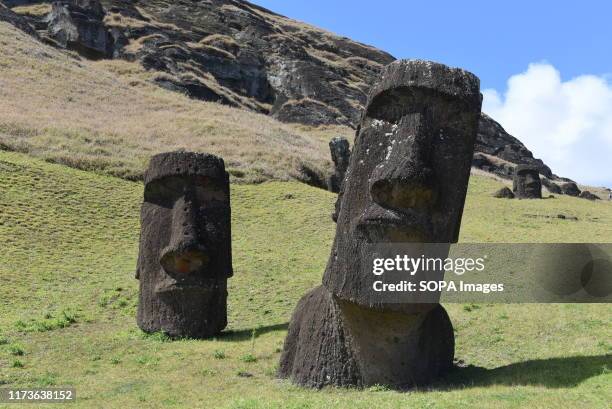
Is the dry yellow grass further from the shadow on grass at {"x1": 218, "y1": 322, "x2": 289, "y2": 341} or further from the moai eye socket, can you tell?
the shadow on grass at {"x1": 218, "y1": 322, "x2": 289, "y2": 341}

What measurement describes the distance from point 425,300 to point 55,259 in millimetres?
15269

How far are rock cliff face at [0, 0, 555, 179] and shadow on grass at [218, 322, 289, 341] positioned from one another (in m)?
49.1

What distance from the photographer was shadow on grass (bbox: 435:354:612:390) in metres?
7.35

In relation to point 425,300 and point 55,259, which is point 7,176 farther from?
point 425,300

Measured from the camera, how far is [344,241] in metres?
8.30

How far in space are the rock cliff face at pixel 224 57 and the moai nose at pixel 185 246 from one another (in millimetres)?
48947

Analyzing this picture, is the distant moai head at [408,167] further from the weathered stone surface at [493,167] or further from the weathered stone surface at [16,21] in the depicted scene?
the weathered stone surface at [493,167]

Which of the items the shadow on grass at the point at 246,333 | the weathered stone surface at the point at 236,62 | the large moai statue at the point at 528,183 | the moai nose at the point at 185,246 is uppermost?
the weathered stone surface at the point at 236,62

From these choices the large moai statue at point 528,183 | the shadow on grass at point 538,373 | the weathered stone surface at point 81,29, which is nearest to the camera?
the shadow on grass at point 538,373

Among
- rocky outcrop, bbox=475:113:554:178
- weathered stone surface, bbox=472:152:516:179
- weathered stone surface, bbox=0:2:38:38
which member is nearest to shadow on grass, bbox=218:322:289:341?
weathered stone surface, bbox=0:2:38:38

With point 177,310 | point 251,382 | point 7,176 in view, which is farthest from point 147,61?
point 251,382

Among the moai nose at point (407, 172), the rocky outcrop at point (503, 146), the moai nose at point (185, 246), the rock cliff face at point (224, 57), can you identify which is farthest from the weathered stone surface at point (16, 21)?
the moai nose at point (407, 172)

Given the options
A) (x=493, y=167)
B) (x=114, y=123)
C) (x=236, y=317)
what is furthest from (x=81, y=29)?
(x=236, y=317)

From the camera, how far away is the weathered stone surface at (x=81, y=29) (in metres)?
62.9
